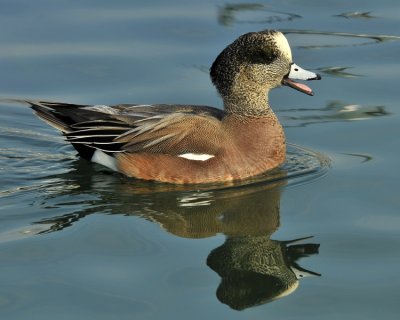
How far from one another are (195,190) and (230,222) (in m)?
0.71

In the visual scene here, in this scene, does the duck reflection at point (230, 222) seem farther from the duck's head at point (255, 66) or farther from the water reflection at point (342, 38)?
the water reflection at point (342, 38)

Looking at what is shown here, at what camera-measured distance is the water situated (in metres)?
6.17

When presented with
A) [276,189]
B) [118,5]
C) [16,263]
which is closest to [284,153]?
[276,189]

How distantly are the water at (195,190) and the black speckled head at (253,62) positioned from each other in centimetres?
65

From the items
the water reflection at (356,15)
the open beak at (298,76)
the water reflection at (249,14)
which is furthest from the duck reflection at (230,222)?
the water reflection at (356,15)

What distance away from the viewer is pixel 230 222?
7305 millimetres

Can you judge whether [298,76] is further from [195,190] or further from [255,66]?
[195,190]

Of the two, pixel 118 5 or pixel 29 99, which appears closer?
pixel 29 99

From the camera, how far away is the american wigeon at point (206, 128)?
8102mm

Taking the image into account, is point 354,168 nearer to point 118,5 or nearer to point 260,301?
point 260,301

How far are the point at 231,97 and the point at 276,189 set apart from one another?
0.88 meters

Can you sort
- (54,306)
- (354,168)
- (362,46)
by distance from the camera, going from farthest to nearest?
(362,46)
(354,168)
(54,306)

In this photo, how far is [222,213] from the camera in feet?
24.5

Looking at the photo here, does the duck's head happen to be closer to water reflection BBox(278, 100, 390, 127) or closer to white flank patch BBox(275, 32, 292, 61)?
white flank patch BBox(275, 32, 292, 61)
